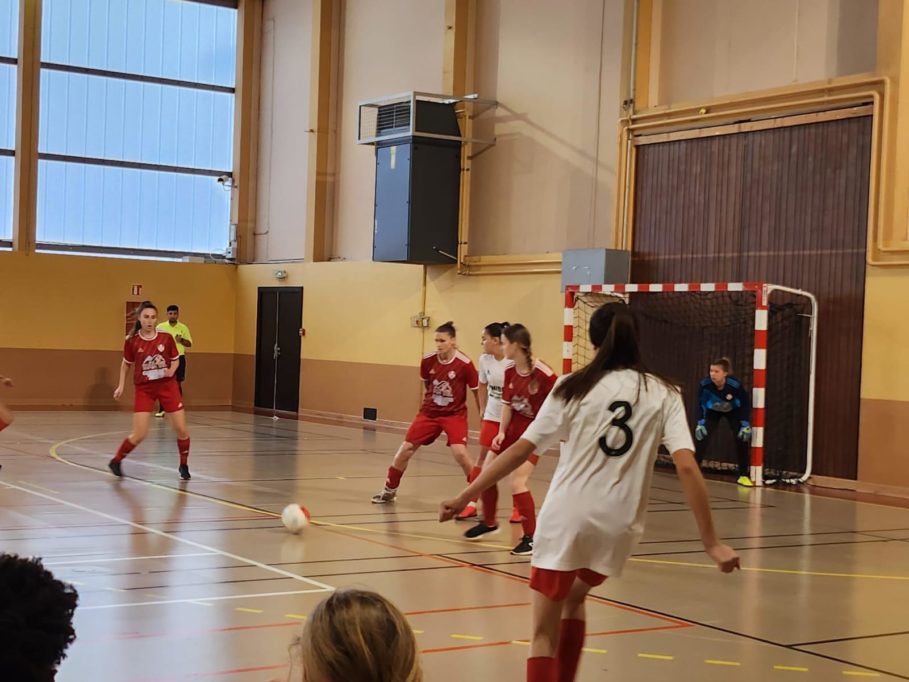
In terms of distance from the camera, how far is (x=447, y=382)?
11.5 meters

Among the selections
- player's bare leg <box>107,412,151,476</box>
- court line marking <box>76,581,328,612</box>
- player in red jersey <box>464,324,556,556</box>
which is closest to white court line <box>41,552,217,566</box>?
court line marking <box>76,581,328,612</box>

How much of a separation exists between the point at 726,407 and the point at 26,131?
1646 centimetres

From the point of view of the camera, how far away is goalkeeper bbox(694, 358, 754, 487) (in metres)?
15.7

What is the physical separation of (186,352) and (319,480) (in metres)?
14.2

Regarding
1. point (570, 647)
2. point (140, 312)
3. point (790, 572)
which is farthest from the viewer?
point (140, 312)

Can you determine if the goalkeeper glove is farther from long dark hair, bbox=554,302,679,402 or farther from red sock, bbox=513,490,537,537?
long dark hair, bbox=554,302,679,402

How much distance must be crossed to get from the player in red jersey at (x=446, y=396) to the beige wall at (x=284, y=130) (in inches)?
582

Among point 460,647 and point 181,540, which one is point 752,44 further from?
point 460,647

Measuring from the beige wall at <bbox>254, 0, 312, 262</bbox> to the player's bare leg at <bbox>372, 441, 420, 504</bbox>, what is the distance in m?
14.6

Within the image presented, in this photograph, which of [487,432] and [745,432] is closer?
[487,432]

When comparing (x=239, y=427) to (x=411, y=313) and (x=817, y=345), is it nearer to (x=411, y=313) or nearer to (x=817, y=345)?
(x=411, y=313)

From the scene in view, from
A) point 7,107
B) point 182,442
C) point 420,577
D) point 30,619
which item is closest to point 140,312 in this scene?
point 182,442

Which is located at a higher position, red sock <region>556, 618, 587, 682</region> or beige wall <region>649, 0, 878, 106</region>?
beige wall <region>649, 0, 878, 106</region>

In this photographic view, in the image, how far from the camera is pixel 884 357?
49.6ft
